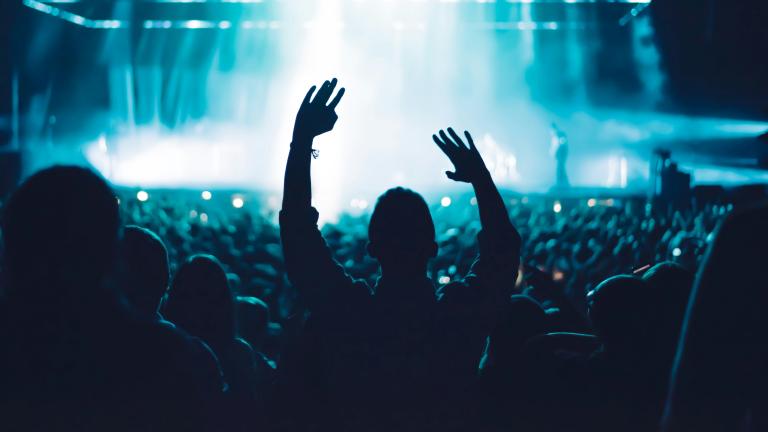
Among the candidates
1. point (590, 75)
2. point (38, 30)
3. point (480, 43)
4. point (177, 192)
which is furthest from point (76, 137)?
point (590, 75)

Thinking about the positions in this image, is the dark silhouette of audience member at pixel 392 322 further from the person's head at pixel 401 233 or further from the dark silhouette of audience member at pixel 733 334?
the dark silhouette of audience member at pixel 733 334

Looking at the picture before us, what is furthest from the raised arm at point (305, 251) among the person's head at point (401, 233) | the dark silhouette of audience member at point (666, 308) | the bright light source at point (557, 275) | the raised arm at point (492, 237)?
the bright light source at point (557, 275)

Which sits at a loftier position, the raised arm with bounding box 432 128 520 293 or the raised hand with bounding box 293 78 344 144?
the raised hand with bounding box 293 78 344 144

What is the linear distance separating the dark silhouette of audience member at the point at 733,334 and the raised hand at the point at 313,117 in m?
0.93

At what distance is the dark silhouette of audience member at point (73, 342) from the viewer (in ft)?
3.33

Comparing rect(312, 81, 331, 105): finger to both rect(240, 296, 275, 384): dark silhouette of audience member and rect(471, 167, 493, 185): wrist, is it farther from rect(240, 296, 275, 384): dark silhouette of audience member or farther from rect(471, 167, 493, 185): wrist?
rect(240, 296, 275, 384): dark silhouette of audience member

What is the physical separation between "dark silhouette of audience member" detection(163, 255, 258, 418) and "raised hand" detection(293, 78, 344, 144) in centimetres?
77

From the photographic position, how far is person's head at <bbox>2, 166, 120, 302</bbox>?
1.02 metres

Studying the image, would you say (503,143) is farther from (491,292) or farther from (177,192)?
(491,292)

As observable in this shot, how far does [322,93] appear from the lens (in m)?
1.60

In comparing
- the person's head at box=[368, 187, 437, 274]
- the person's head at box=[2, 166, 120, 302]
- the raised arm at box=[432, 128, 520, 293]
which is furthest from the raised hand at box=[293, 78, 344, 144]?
the person's head at box=[2, 166, 120, 302]

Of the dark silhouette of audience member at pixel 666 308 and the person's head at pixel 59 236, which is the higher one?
the person's head at pixel 59 236

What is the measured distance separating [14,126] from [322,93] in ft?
49.1

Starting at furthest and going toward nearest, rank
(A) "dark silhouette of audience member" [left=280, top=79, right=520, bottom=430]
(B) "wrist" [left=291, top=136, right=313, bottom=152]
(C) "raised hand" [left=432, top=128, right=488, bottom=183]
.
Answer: (C) "raised hand" [left=432, top=128, right=488, bottom=183] < (B) "wrist" [left=291, top=136, right=313, bottom=152] < (A) "dark silhouette of audience member" [left=280, top=79, right=520, bottom=430]
